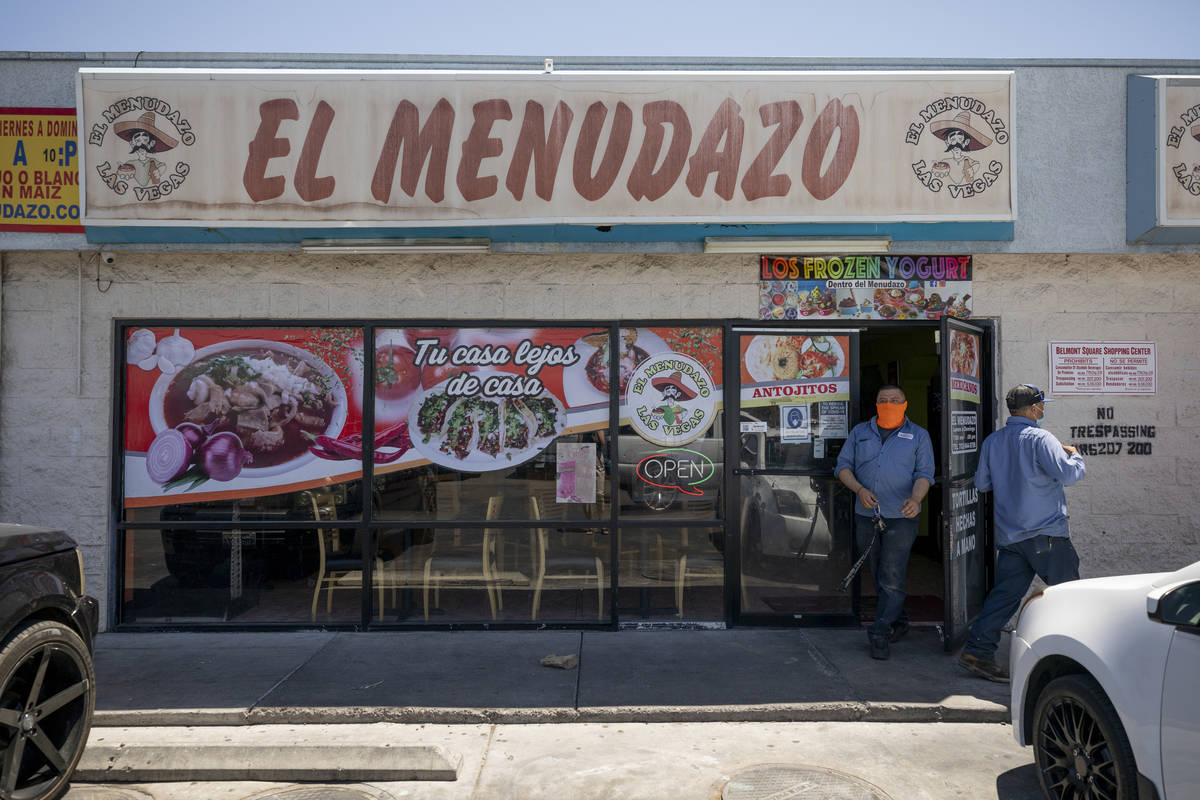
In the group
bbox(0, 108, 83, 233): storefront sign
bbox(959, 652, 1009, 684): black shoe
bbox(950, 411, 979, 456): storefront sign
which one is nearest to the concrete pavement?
bbox(959, 652, 1009, 684): black shoe

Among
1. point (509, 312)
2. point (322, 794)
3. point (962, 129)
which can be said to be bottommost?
point (322, 794)

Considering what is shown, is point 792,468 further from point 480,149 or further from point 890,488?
point 480,149

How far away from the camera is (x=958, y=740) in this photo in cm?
510

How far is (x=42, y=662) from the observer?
163 inches

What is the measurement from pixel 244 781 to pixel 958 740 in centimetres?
420

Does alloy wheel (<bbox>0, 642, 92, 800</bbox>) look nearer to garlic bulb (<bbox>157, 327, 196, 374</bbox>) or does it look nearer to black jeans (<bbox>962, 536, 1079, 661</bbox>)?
garlic bulb (<bbox>157, 327, 196, 374</bbox>)

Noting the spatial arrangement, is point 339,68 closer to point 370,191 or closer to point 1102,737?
point 370,191

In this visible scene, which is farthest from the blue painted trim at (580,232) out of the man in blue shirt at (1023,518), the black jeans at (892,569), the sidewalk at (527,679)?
the sidewalk at (527,679)

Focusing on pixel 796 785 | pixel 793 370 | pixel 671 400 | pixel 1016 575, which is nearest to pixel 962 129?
pixel 793 370

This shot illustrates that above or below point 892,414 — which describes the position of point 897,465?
below

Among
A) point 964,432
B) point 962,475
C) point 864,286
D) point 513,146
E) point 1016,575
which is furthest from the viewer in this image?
point 864,286

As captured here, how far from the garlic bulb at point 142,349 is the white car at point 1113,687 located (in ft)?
22.7

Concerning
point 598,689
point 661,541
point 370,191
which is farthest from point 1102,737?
point 370,191

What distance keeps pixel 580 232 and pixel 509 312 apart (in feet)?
3.16
